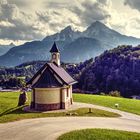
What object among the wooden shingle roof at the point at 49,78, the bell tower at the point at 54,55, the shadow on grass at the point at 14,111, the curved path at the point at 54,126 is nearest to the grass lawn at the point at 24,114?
the shadow on grass at the point at 14,111

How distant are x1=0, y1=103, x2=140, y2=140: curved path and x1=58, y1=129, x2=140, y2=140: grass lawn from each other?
148 cm

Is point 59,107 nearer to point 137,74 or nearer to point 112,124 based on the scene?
point 112,124

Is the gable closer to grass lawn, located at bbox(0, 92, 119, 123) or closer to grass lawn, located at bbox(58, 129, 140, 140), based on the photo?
grass lawn, located at bbox(0, 92, 119, 123)

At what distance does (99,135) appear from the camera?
32.2 metres

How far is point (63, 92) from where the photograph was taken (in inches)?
1988

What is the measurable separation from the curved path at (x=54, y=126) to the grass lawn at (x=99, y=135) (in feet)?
4.85

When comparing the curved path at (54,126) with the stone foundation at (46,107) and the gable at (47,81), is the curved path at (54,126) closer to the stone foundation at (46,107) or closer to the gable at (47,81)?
the stone foundation at (46,107)

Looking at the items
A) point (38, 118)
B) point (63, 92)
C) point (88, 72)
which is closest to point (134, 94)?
point (88, 72)

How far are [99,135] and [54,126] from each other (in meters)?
6.39

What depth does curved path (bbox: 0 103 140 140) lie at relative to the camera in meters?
32.4

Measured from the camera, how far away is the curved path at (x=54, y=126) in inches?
1274

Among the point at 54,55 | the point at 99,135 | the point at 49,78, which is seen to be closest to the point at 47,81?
the point at 49,78

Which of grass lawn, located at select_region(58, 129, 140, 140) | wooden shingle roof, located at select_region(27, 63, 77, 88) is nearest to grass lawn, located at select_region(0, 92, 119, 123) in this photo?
wooden shingle roof, located at select_region(27, 63, 77, 88)

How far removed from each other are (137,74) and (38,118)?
413ft
